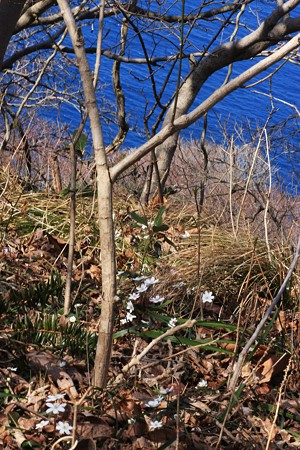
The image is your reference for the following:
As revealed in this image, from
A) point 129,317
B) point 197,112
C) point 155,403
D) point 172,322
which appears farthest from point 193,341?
point 197,112

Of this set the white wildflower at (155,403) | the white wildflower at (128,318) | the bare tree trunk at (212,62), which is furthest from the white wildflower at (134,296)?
the bare tree trunk at (212,62)

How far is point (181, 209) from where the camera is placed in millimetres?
5160

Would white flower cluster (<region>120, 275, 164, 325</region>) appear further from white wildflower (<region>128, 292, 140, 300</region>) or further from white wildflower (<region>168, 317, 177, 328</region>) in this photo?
white wildflower (<region>168, 317, 177, 328</region>)

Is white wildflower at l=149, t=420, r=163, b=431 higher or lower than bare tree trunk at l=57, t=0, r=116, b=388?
lower

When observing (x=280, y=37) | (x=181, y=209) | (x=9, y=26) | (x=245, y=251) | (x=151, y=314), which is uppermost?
(x=280, y=37)

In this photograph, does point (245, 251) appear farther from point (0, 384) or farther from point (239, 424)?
point (0, 384)

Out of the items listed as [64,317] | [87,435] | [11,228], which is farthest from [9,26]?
[87,435]

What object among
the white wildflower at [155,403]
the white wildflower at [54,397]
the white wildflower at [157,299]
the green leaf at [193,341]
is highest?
the white wildflower at [157,299]

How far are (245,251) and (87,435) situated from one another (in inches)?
71.4

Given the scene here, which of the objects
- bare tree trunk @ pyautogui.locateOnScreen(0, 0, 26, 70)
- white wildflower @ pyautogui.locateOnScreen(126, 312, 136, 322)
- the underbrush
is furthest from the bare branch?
bare tree trunk @ pyautogui.locateOnScreen(0, 0, 26, 70)

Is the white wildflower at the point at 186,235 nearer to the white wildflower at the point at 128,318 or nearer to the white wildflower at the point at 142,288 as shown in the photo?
the white wildflower at the point at 142,288

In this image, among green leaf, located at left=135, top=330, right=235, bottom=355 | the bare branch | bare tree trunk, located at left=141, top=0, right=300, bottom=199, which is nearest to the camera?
the bare branch

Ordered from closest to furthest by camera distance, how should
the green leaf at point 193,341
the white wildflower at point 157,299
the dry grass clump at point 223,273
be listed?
the green leaf at point 193,341 < the white wildflower at point 157,299 < the dry grass clump at point 223,273

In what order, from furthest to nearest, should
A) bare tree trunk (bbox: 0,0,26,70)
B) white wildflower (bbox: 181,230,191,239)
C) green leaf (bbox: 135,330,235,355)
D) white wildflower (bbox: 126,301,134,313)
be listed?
white wildflower (bbox: 181,230,191,239), bare tree trunk (bbox: 0,0,26,70), white wildflower (bbox: 126,301,134,313), green leaf (bbox: 135,330,235,355)
